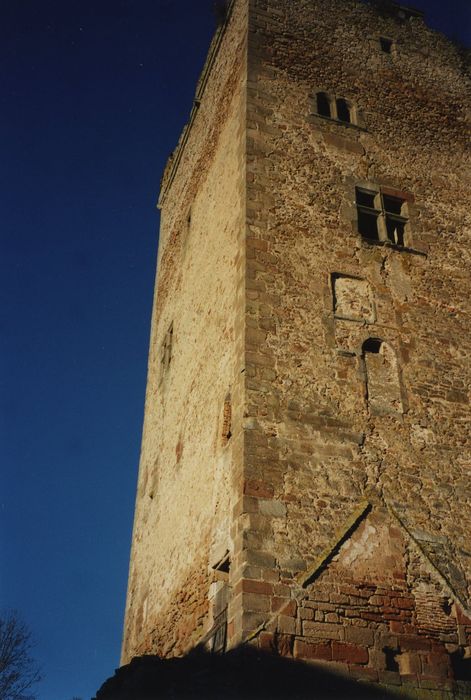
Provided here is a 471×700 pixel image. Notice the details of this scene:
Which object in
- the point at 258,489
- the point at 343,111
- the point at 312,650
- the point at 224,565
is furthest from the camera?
the point at 343,111

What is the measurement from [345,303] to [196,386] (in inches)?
98.2

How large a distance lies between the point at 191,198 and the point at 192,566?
24.3ft

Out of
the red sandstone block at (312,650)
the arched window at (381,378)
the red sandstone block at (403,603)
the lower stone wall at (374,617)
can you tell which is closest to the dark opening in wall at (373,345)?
the arched window at (381,378)

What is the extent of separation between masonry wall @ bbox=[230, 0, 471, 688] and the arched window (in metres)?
0.02

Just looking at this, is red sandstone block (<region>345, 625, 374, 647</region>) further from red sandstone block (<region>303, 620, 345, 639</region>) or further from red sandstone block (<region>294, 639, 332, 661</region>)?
red sandstone block (<region>294, 639, 332, 661</region>)

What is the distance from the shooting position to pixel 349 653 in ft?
23.6

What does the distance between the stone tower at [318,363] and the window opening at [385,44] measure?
0.18ft

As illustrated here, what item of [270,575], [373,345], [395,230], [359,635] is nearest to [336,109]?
[395,230]

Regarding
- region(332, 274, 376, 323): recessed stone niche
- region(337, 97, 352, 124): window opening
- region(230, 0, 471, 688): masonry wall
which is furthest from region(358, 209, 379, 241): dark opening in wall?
region(337, 97, 352, 124): window opening

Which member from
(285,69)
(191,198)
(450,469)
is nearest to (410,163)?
(285,69)

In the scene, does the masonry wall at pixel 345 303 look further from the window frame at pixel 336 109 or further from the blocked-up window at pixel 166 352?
the blocked-up window at pixel 166 352

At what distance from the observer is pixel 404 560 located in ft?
26.3

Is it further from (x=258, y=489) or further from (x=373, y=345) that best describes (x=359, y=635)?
(x=373, y=345)

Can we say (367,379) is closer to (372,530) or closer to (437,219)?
(372,530)
